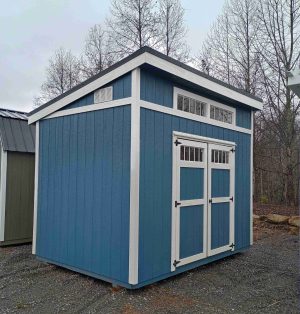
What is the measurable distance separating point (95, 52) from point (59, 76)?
2614mm

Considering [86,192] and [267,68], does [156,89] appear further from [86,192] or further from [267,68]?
[267,68]

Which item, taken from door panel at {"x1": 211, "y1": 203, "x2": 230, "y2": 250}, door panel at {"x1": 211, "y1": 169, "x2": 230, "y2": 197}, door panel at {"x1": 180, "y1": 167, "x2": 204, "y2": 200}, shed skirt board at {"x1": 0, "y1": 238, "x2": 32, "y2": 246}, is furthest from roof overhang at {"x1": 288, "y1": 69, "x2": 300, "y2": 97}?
shed skirt board at {"x1": 0, "y1": 238, "x2": 32, "y2": 246}

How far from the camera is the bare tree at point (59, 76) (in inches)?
677

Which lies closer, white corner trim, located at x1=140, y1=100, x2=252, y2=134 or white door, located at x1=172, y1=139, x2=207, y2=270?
white corner trim, located at x1=140, y1=100, x2=252, y2=134

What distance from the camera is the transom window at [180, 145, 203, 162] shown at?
4512 millimetres

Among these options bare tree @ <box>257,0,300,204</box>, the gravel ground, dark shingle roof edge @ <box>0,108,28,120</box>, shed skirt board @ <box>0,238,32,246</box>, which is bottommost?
the gravel ground

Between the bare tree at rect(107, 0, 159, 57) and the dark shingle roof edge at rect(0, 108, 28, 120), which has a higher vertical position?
the bare tree at rect(107, 0, 159, 57)

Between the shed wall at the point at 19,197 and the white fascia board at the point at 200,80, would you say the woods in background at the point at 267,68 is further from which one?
the shed wall at the point at 19,197

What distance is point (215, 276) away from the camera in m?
4.63

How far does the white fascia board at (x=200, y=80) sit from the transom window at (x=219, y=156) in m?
0.87


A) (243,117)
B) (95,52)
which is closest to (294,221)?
(243,117)

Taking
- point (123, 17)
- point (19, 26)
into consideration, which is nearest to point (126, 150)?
point (19, 26)

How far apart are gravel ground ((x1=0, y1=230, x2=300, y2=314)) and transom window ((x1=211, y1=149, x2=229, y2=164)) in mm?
1616

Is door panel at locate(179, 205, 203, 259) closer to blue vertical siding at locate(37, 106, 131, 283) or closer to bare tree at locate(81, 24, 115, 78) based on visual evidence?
blue vertical siding at locate(37, 106, 131, 283)
